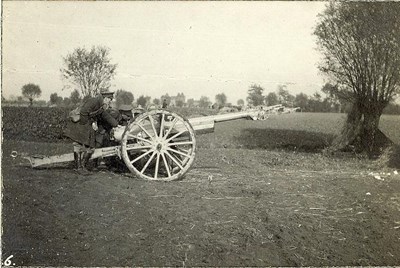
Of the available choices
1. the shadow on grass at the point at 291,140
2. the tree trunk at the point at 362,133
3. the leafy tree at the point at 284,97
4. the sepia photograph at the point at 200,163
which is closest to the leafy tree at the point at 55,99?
the sepia photograph at the point at 200,163

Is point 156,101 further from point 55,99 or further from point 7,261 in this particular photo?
point 7,261

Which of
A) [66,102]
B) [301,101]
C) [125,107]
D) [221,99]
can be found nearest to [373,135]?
[301,101]

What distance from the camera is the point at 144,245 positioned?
3434 millimetres

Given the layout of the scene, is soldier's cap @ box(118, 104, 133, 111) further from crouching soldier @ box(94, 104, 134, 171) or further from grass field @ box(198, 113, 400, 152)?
grass field @ box(198, 113, 400, 152)

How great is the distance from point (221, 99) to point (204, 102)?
251 mm

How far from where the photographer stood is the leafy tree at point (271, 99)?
4.96m

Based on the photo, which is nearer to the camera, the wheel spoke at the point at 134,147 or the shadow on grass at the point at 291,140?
the wheel spoke at the point at 134,147

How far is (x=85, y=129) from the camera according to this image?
15.6ft

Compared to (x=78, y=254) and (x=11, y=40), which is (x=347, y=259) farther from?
(x=11, y=40)

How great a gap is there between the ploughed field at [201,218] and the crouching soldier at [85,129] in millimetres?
263

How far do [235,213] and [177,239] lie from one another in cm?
74

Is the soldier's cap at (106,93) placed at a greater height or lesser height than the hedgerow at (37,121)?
greater

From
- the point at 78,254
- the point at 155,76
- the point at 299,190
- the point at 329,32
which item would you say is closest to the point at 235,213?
the point at 299,190

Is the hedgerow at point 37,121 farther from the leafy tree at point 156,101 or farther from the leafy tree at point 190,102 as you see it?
the leafy tree at point 156,101
